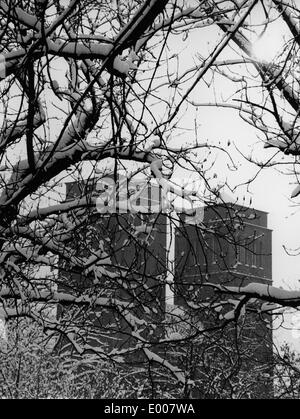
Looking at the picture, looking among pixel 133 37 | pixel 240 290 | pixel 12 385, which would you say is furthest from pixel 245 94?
pixel 12 385

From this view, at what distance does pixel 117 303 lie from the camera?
380 inches

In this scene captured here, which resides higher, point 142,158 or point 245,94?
point 245,94

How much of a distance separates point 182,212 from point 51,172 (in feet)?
4.30

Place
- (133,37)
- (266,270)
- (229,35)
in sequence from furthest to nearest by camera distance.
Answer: (266,270) → (133,37) → (229,35)

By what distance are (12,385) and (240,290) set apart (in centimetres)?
1331

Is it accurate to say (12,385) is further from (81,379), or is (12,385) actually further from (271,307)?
(271,307)

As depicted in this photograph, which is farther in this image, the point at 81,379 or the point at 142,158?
the point at 81,379

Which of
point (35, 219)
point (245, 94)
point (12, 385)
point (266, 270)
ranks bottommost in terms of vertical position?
point (12, 385)

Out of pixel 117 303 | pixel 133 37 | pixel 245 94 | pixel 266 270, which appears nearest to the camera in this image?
pixel 133 37

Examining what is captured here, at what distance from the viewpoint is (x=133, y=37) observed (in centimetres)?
412

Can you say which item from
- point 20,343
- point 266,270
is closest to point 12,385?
point 20,343

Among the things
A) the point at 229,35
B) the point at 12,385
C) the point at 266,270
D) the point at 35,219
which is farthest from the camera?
the point at 266,270

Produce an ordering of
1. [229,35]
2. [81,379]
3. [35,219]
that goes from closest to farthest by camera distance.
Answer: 1. [229,35]
2. [35,219]
3. [81,379]

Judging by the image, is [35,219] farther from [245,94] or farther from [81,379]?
[81,379]
